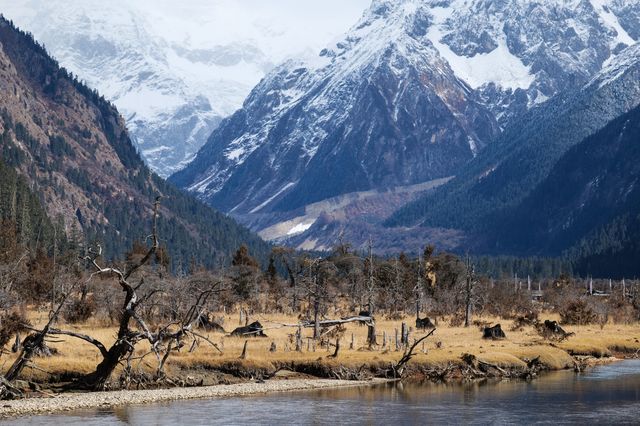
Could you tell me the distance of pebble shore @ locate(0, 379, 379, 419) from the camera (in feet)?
202

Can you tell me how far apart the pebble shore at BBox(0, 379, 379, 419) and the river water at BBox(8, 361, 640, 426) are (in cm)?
134

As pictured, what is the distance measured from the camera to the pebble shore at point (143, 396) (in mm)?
61438

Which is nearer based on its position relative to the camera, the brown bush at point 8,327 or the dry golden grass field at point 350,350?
the brown bush at point 8,327

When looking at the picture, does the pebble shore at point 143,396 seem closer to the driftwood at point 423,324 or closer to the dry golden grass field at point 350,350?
the dry golden grass field at point 350,350

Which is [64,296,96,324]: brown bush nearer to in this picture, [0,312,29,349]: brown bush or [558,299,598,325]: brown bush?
[0,312,29,349]: brown bush

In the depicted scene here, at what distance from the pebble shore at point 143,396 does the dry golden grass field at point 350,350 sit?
2997mm

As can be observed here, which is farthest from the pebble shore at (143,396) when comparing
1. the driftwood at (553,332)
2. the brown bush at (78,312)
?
the brown bush at (78,312)

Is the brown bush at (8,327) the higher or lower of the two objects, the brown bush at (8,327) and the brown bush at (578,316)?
the lower

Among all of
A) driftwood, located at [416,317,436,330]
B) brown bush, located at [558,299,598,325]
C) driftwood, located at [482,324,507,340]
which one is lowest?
driftwood, located at [482,324,507,340]

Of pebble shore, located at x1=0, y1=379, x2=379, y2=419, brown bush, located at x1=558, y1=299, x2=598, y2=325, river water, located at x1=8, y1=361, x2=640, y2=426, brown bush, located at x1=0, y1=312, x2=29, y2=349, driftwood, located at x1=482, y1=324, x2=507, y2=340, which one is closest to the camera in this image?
river water, located at x1=8, y1=361, x2=640, y2=426

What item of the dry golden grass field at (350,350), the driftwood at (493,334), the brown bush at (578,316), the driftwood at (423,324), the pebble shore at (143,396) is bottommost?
the pebble shore at (143,396)

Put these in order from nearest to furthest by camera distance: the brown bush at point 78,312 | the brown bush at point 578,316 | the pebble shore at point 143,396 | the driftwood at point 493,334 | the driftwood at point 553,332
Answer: the pebble shore at point 143,396, the driftwood at point 493,334, the driftwood at point 553,332, the brown bush at point 78,312, the brown bush at point 578,316

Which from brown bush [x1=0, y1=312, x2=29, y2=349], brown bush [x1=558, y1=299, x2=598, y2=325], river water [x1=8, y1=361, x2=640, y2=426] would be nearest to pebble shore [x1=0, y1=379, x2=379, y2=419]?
river water [x1=8, y1=361, x2=640, y2=426]

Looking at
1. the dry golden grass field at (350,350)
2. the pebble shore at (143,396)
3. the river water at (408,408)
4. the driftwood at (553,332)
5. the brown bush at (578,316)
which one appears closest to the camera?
the river water at (408,408)
